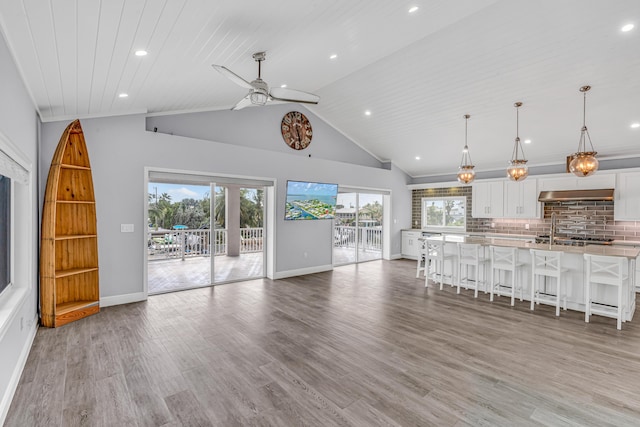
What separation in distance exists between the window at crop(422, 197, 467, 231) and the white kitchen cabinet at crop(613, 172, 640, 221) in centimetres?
324

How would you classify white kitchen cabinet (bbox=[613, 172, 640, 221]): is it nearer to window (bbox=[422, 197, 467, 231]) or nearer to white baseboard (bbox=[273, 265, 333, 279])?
window (bbox=[422, 197, 467, 231])

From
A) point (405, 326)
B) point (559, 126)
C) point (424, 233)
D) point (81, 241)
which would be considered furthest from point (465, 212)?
point (81, 241)

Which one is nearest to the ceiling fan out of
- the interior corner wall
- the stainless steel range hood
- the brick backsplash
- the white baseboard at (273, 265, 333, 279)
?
the interior corner wall

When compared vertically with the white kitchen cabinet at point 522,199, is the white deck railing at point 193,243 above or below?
below

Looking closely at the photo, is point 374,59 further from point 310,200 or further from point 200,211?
point 200,211

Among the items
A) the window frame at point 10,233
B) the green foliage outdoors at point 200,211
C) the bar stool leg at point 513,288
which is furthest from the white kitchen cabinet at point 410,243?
the window frame at point 10,233

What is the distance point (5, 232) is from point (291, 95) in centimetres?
310

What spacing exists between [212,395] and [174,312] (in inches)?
91.1

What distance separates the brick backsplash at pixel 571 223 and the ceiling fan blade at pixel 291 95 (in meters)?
6.88

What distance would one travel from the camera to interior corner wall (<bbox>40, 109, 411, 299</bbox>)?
4613 mm

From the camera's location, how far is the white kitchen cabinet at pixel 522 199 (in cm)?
741

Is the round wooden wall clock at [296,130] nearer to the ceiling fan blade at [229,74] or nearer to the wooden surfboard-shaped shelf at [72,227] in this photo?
the wooden surfboard-shaped shelf at [72,227]

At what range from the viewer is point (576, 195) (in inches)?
261

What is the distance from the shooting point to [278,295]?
5.43m
